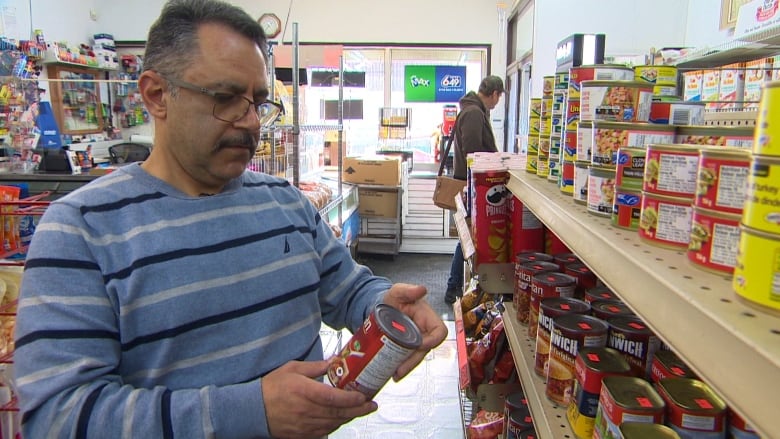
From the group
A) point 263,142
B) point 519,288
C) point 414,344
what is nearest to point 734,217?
point 414,344

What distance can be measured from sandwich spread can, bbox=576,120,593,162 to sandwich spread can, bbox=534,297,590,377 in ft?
1.43

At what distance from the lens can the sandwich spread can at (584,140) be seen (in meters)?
1.16

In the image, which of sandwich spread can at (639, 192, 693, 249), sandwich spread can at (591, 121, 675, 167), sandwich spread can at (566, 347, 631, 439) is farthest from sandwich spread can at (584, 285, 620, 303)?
sandwich spread can at (639, 192, 693, 249)

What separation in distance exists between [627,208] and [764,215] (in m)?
0.40

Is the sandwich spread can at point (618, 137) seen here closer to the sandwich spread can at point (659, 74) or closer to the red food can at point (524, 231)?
the sandwich spread can at point (659, 74)

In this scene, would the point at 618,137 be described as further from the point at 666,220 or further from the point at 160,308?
the point at 160,308

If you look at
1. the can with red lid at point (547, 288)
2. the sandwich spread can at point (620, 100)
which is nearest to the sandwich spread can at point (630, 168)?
the sandwich spread can at point (620, 100)

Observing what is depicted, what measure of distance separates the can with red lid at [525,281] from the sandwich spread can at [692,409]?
0.68m

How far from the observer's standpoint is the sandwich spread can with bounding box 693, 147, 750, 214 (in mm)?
640

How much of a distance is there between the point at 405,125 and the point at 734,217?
266 inches

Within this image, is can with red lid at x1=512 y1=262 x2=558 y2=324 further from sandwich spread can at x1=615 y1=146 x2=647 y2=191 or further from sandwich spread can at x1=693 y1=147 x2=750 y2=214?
sandwich spread can at x1=693 y1=147 x2=750 y2=214

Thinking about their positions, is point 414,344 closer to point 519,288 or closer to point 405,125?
point 519,288

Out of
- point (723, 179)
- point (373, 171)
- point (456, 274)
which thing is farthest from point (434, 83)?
point (723, 179)

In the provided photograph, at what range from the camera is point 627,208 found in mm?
940
